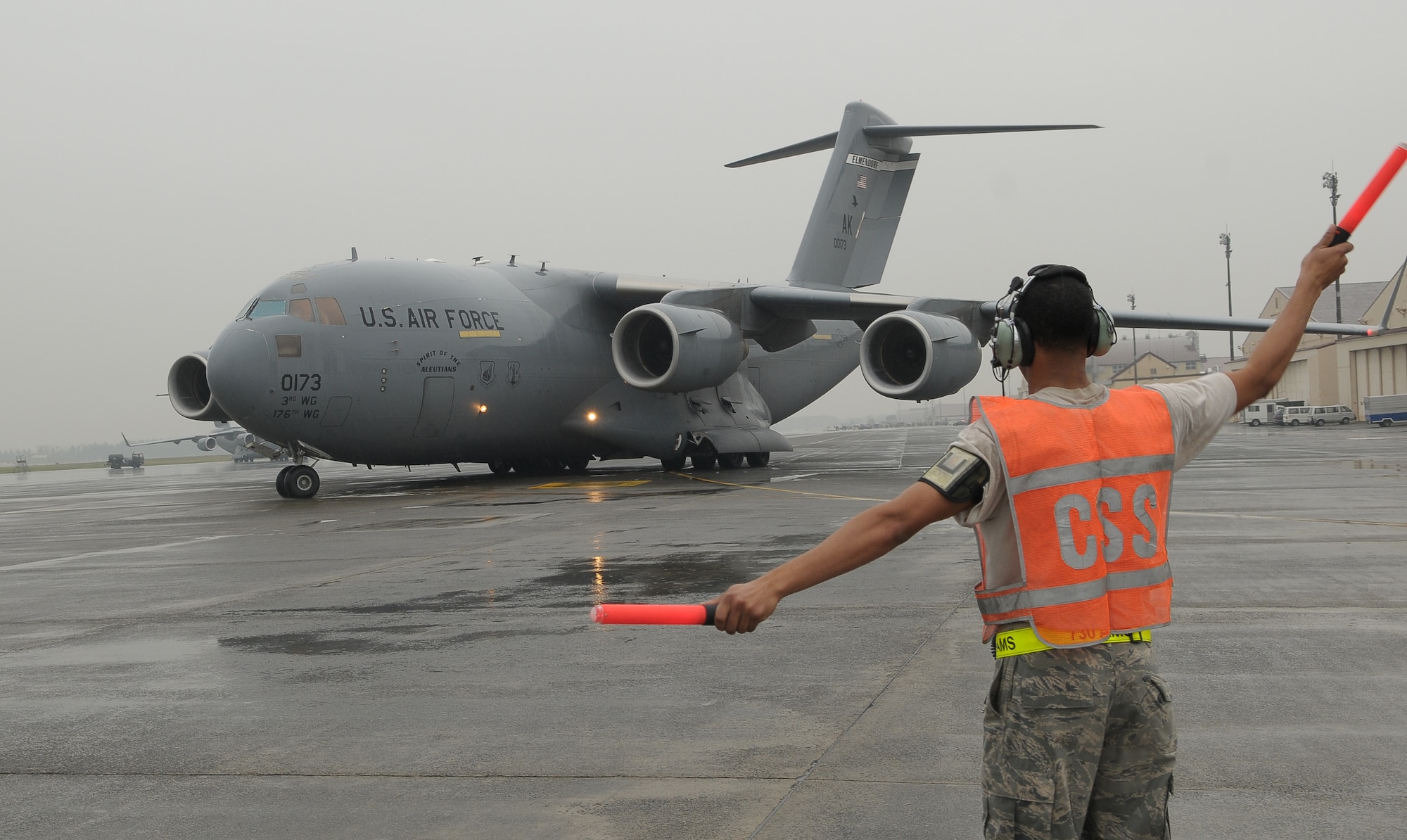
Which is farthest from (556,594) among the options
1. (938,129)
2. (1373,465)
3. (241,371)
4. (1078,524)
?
(938,129)

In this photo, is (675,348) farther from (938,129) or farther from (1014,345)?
(1014,345)

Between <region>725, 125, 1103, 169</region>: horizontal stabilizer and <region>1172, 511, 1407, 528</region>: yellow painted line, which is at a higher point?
<region>725, 125, 1103, 169</region>: horizontal stabilizer

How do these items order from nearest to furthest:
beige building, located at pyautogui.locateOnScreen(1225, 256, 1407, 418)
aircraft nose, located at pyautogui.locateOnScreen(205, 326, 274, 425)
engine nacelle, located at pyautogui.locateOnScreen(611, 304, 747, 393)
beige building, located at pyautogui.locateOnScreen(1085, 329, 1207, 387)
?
aircraft nose, located at pyautogui.locateOnScreen(205, 326, 274, 425), engine nacelle, located at pyautogui.locateOnScreen(611, 304, 747, 393), beige building, located at pyautogui.locateOnScreen(1225, 256, 1407, 418), beige building, located at pyautogui.locateOnScreen(1085, 329, 1207, 387)

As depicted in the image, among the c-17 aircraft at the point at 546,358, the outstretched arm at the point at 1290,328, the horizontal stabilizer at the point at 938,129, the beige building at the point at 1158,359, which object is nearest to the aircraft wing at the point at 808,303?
the c-17 aircraft at the point at 546,358

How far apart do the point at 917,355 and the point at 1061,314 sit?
59.3 ft

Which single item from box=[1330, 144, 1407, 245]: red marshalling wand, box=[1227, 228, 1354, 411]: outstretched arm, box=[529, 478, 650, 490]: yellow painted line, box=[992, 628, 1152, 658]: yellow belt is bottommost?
box=[529, 478, 650, 490]: yellow painted line

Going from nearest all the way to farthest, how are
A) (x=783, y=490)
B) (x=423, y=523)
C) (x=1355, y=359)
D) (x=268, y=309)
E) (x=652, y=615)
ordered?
(x=652, y=615), (x=423, y=523), (x=783, y=490), (x=268, y=309), (x=1355, y=359)

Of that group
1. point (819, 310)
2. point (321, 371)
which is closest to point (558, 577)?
point (321, 371)

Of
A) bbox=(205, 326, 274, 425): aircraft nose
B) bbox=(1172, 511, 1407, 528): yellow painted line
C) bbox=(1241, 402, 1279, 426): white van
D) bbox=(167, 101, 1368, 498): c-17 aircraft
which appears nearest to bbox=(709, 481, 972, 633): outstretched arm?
bbox=(1172, 511, 1407, 528): yellow painted line

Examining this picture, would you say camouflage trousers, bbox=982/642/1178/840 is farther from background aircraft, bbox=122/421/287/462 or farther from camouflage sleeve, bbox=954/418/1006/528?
background aircraft, bbox=122/421/287/462

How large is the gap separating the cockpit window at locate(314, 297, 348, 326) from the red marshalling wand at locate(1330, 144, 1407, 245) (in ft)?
56.0

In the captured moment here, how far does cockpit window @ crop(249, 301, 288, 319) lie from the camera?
18.0 m

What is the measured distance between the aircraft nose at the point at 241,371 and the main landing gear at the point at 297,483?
5.53 ft

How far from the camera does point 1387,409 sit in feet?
157
